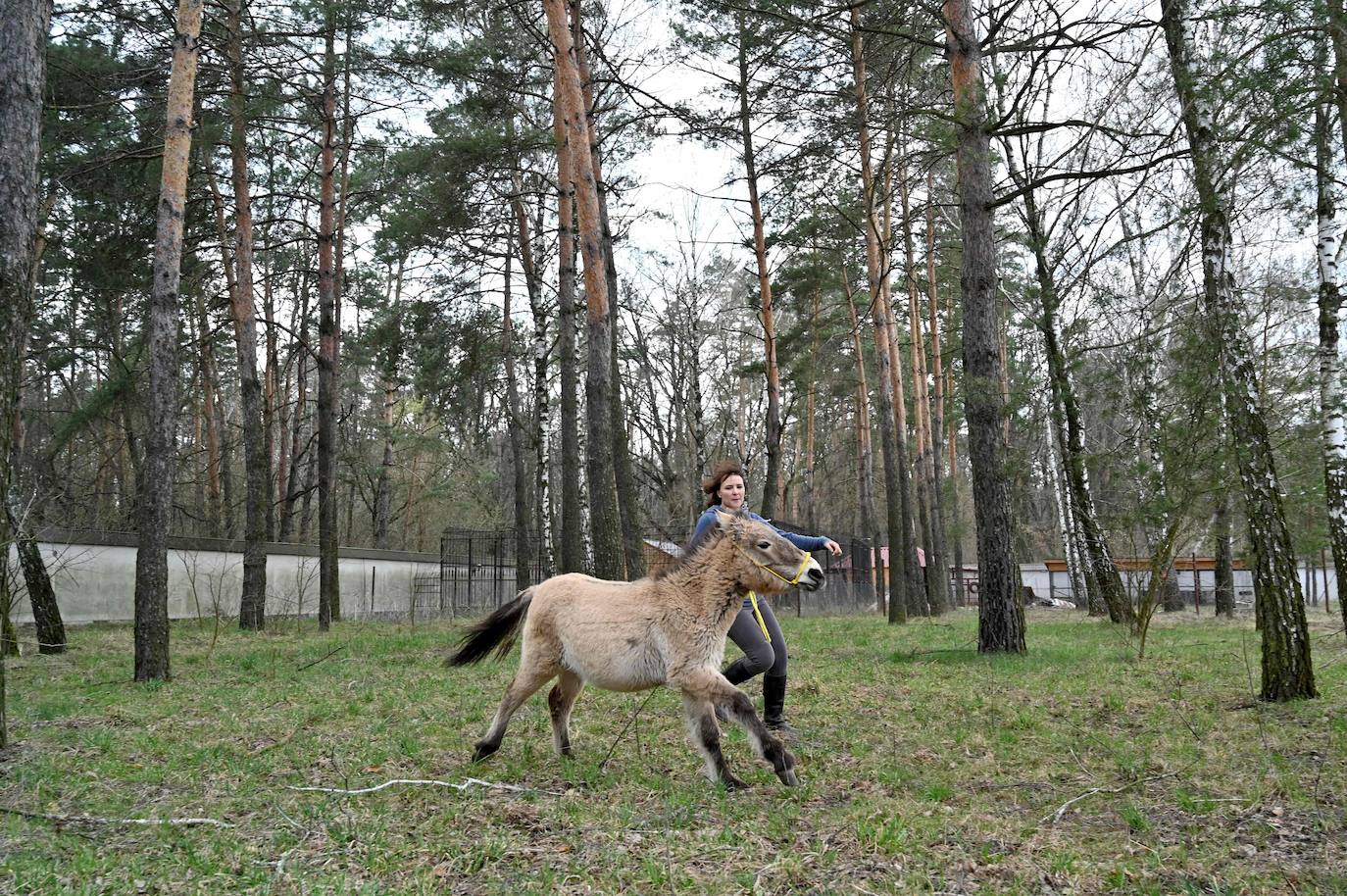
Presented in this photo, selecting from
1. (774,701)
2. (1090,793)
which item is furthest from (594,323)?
(1090,793)

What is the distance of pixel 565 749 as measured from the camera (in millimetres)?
5914

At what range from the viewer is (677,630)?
5336mm

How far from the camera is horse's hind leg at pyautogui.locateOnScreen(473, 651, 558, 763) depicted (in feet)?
18.6

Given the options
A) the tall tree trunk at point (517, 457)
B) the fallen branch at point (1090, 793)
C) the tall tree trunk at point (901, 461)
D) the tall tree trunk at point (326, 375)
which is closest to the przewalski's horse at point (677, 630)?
the fallen branch at point (1090, 793)

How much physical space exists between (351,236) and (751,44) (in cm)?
1488

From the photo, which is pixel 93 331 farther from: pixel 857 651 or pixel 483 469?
pixel 857 651

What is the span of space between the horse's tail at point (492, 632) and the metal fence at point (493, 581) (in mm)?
16540

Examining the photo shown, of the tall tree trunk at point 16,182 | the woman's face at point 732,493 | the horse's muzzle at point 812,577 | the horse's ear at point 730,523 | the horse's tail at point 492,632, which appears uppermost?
the tall tree trunk at point 16,182

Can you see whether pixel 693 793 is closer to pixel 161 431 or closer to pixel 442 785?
pixel 442 785

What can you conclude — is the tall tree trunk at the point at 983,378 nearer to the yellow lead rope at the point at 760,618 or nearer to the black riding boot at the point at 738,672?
the yellow lead rope at the point at 760,618

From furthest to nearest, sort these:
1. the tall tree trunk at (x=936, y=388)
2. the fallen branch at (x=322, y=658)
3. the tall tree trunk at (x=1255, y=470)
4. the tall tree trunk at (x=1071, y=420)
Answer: the tall tree trunk at (x=936, y=388) < the tall tree trunk at (x=1071, y=420) < the fallen branch at (x=322, y=658) < the tall tree trunk at (x=1255, y=470)

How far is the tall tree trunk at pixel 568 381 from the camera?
1391 cm

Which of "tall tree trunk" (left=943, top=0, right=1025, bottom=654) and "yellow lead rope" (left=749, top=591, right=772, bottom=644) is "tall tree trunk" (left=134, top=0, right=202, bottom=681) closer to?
"yellow lead rope" (left=749, top=591, right=772, bottom=644)

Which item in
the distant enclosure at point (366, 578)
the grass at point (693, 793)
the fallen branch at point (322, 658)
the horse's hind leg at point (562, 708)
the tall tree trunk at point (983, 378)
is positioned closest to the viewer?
the grass at point (693, 793)
